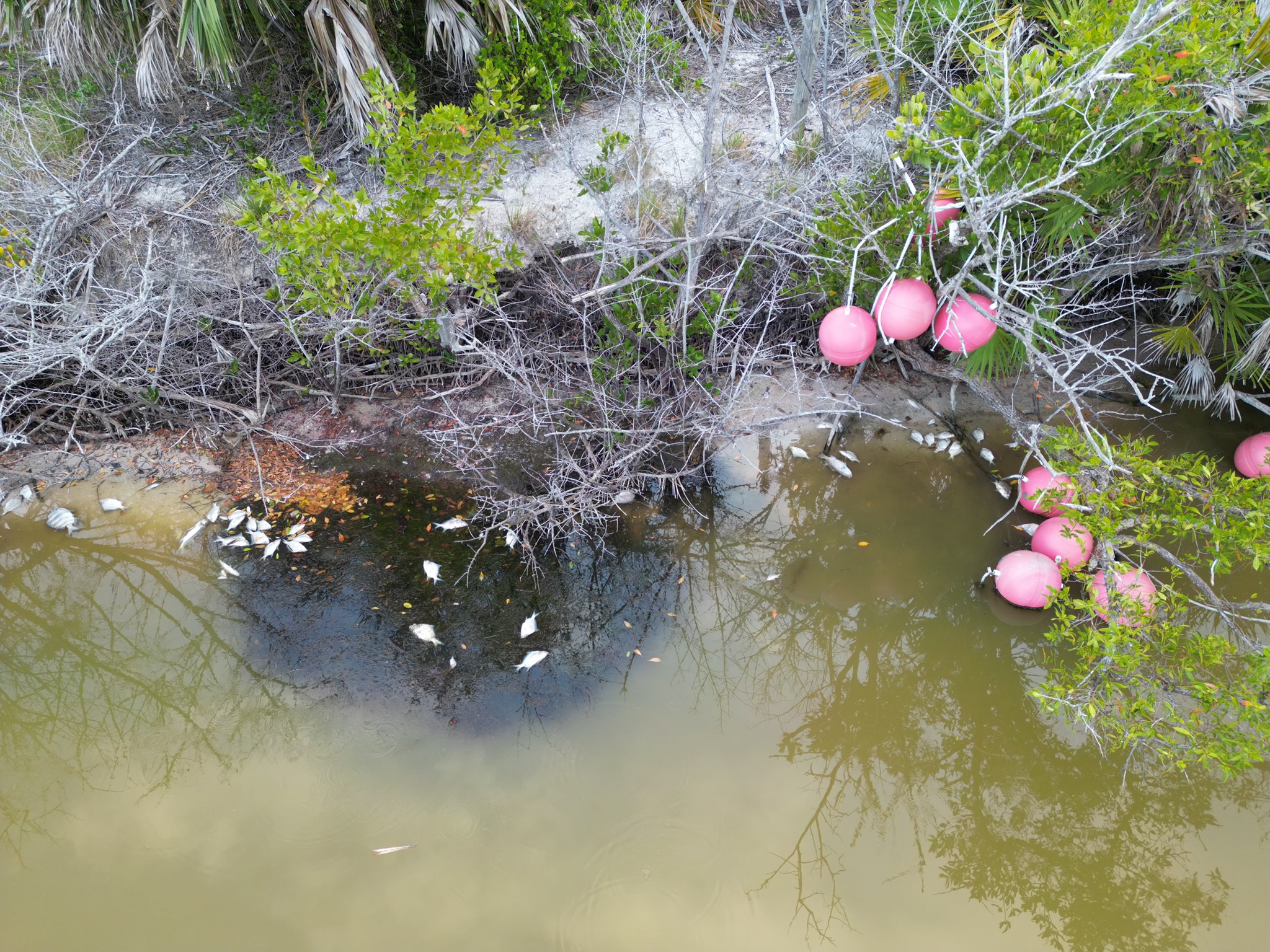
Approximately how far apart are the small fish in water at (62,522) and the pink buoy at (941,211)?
5.03 metres

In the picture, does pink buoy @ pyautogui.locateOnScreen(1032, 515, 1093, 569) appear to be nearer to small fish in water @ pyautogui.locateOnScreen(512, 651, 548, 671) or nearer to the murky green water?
the murky green water

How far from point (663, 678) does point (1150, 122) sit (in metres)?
3.33

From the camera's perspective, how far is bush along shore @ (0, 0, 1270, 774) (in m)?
3.35

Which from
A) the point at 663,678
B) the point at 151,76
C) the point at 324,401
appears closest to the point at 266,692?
the point at 663,678

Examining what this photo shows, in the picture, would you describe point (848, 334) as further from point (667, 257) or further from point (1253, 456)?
point (1253, 456)

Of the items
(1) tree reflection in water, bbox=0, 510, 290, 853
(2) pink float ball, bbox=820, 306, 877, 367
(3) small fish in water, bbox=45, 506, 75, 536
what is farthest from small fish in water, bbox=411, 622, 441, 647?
(2) pink float ball, bbox=820, 306, 877, 367

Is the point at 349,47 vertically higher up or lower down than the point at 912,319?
higher up

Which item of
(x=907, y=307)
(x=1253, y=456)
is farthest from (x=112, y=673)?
(x=1253, y=456)

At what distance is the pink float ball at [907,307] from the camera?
3463 mm

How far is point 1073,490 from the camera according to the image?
353 centimetres

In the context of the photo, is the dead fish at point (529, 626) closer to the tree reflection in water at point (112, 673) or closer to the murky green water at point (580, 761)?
the murky green water at point (580, 761)

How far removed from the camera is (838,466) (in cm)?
475

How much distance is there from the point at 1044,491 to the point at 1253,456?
5.74ft

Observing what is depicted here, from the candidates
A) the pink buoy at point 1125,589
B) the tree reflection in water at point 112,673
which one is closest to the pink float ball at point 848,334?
the pink buoy at point 1125,589
